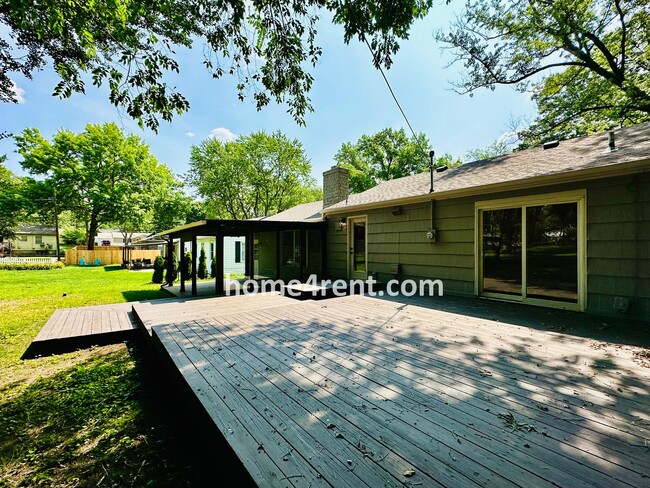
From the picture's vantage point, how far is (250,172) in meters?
23.1

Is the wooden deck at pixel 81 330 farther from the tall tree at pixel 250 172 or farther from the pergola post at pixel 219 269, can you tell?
the tall tree at pixel 250 172

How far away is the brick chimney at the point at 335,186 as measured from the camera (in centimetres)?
1004

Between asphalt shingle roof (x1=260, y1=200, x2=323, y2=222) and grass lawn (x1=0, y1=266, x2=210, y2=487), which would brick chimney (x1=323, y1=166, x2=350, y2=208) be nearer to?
asphalt shingle roof (x1=260, y1=200, x2=323, y2=222)

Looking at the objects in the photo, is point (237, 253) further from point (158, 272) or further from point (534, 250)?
point (534, 250)

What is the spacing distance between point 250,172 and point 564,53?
1939 centimetres

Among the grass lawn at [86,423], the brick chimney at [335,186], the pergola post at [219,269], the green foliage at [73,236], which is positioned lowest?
the grass lawn at [86,423]

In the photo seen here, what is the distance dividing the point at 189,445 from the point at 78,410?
4.77 feet

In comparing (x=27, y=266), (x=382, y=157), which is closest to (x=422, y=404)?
(x=27, y=266)

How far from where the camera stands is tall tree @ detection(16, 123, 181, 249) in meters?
19.4

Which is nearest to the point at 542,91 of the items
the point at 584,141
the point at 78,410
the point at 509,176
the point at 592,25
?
the point at 592,25

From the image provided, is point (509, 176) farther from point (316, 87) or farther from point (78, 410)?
point (78, 410)

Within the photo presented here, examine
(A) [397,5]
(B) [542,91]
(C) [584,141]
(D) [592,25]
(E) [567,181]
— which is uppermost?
(D) [592,25]

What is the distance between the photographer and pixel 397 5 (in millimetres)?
3211

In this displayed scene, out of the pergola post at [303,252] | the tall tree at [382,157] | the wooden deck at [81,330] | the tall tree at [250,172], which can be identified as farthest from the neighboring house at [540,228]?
the tall tree at [382,157]
